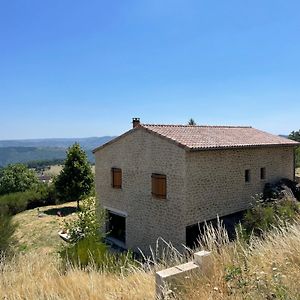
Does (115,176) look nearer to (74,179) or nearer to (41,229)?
(41,229)

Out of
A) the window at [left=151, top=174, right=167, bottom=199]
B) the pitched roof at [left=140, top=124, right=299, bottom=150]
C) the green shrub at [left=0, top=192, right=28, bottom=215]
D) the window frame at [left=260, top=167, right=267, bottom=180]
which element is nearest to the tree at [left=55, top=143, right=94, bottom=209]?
the green shrub at [left=0, top=192, right=28, bottom=215]

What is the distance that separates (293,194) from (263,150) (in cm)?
309

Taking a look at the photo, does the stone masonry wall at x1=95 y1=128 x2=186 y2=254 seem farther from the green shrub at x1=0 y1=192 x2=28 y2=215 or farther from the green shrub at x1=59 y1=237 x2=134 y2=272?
the green shrub at x1=0 y1=192 x2=28 y2=215

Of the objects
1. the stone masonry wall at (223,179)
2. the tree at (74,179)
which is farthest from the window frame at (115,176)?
the tree at (74,179)

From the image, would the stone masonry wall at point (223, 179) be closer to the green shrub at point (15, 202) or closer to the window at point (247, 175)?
the window at point (247, 175)

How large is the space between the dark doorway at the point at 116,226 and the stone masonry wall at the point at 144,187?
0.81m

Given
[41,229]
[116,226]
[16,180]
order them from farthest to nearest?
[16,180] < [41,229] < [116,226]

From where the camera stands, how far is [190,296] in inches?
119

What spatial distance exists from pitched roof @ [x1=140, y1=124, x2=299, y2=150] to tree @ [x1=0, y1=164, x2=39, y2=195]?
27.4 metres

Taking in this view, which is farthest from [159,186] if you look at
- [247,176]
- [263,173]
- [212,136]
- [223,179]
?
[263,173]

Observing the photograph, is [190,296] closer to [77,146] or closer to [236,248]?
[236,248]

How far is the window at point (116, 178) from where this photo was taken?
18.4 m

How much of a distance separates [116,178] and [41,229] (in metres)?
7.42

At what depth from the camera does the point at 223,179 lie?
16.2 m
